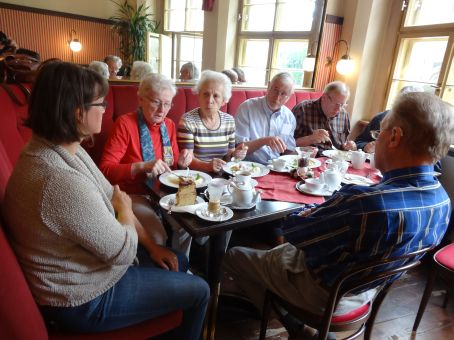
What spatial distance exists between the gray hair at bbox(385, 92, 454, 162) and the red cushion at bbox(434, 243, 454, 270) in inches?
35.5

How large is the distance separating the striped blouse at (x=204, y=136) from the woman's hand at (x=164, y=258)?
2.59 ft

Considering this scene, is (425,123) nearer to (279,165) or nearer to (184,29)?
(279,165)

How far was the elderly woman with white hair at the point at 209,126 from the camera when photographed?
77.4 inches

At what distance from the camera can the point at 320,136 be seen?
8.03ft

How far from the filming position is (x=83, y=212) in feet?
2.93

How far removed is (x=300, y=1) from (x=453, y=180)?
3.93 m

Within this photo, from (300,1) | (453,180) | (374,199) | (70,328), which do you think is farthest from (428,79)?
(70,328)

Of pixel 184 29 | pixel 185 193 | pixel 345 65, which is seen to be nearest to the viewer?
pixel 185 193

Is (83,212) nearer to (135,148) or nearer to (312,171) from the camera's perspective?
(135,148)

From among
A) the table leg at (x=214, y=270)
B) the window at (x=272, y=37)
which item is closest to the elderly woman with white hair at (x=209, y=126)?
the table leg at (x=214, y=270)

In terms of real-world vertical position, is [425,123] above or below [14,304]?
Result: above

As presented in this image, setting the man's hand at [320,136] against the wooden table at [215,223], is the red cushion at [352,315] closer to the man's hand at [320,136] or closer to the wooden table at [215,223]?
the wooden table at [215,223]

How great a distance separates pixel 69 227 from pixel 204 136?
1.23 m

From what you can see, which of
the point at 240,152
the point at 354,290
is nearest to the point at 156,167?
the point at 240,152
